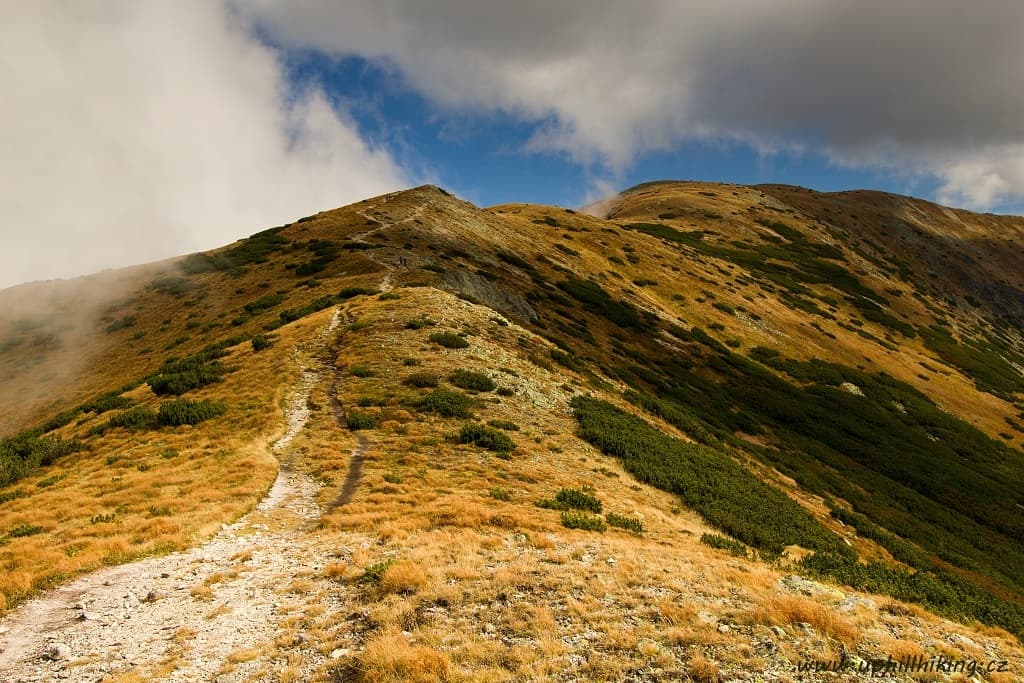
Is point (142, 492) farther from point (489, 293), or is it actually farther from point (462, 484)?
point (489, 293)

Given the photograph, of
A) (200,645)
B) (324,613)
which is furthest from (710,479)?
(200,645)

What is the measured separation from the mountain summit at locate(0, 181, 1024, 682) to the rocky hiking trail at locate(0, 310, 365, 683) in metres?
0.07

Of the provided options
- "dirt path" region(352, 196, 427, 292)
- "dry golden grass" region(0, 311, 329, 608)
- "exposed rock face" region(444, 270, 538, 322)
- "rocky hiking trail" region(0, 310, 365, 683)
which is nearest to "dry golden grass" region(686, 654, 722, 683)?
"rocky hiking trail" region(0, 310, 365, 683)

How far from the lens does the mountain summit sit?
975cm

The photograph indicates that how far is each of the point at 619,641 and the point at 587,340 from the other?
36.2 meters

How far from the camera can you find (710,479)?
2262 cm

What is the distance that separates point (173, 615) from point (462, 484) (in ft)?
29.8

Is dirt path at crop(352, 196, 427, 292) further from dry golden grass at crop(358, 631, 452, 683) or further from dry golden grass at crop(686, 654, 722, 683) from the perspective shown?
dry golden grass at crop(686, 654, 722, 683)

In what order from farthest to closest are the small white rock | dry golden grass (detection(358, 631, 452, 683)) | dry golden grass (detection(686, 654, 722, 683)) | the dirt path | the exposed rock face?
the exposed rock face < the dirt path < the small white rock < dry golden grass (detection(358, 631, 452, 683)) < dry golden grass (detection(686, 654, 722, 683))

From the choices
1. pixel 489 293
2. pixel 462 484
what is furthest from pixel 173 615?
pixel 489 293

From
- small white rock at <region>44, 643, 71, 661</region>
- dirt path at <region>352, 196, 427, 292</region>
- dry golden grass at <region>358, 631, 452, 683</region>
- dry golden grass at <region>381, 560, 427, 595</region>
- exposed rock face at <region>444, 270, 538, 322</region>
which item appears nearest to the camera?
dry golden grass at <region>358, 631, 452, 683</region>

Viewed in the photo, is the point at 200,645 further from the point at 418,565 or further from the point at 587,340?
the point at 587,340

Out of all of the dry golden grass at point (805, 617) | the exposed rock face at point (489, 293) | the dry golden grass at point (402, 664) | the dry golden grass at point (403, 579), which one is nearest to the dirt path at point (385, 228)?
the exposed rock face at point (489, 293)

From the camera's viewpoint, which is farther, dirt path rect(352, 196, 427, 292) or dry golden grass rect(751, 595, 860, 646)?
dirt path rect(352, 196, 427, 292)
